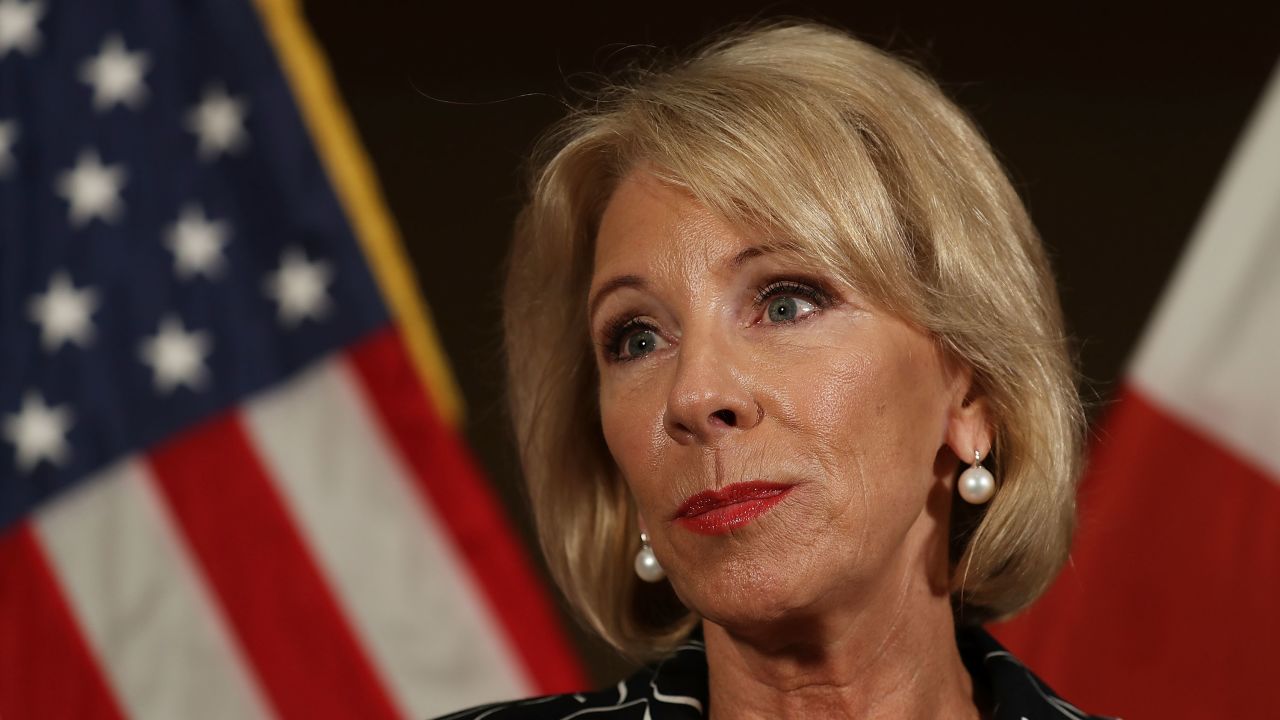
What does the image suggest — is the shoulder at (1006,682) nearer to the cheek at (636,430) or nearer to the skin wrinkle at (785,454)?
the skin wrinkle at (785,454)

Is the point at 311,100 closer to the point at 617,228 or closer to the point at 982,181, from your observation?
the point at 617,228

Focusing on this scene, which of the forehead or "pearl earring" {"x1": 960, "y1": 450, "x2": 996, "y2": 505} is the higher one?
the forehead

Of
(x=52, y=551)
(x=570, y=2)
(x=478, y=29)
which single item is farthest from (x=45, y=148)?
(x=570, y=2)

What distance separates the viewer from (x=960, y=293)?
1377 mm

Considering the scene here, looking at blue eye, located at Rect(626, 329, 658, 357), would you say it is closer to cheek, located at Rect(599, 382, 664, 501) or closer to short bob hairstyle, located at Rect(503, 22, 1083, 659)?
cheek, located at Rect(599, 382, 664, 501)

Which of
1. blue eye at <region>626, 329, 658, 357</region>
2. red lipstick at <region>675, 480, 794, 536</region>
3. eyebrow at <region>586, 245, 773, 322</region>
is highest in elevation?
eyebrow at <region>586, 245, 773, 322</region>

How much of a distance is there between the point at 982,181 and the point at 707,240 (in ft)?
1.04

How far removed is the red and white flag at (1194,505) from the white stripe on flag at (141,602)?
135 cm

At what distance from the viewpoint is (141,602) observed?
2.44m

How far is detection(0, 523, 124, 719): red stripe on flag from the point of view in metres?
2.40

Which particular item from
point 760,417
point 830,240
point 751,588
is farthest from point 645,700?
point 830,240

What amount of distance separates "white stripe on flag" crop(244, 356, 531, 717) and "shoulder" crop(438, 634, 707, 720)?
2.84 feet

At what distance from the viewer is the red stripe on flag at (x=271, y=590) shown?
2.42m

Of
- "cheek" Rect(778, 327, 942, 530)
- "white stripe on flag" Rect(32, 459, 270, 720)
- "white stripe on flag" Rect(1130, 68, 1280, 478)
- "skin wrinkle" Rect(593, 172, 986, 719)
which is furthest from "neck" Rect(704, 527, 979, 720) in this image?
"white stripe on flag" Rect(32, 459, 270, 720)
